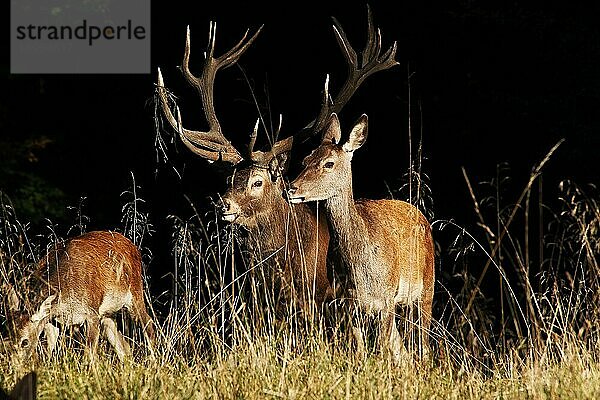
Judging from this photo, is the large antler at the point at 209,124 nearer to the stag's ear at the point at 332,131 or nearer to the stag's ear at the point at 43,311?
the stag's ear at the point at 332,131

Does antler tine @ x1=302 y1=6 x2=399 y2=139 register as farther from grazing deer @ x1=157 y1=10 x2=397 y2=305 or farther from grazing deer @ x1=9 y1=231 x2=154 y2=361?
grazing deer @ x1=9 y1=231 x2=154 y2=361

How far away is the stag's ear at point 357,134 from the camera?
21.6ft

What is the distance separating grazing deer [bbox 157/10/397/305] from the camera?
6863 mm

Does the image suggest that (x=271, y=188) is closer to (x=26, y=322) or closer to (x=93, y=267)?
(x=93, y=267)

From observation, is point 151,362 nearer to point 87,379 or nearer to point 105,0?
point 87,379

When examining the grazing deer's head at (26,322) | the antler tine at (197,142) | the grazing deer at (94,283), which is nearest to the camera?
the grazing deer's head at (26,322)

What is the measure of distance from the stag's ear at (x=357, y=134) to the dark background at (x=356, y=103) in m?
2.50

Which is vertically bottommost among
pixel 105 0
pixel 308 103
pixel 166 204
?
pixel 166 204

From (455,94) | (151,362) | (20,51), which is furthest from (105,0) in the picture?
(151,362)

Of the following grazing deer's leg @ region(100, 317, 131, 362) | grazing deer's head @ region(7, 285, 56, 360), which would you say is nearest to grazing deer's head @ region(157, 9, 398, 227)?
grazing deer's leg @ region(100, 317, 131, 362)

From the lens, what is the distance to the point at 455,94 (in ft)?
37.7

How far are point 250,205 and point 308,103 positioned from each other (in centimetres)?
552

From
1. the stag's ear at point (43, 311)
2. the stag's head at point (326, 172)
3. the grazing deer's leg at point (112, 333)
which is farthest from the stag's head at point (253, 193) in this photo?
the stag's ear at point (43, 311)

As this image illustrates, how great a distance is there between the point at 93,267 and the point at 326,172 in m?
1.67
